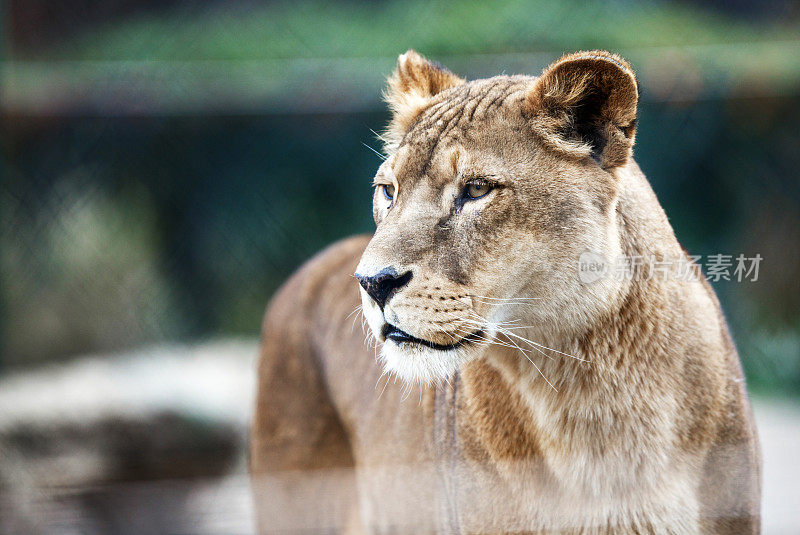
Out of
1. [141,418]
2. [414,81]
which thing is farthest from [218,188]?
[414,81]

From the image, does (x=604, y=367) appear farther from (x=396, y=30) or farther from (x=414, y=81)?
(x=396, y=30)

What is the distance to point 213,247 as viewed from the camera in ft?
8.29

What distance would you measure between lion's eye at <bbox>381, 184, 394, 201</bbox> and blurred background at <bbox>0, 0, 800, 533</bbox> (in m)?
0.68

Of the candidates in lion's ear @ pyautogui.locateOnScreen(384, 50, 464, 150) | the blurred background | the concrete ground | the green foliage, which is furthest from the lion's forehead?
the concrete ground

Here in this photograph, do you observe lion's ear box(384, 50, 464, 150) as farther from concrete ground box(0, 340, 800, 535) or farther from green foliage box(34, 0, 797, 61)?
concrete ground box(0, 340, 800, 535)

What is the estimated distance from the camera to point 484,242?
3.65 feet

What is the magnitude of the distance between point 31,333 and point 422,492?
202 cm

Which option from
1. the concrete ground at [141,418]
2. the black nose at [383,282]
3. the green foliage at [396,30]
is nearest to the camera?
the black nose at [383,282]

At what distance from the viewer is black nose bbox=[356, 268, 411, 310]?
3.52 ft

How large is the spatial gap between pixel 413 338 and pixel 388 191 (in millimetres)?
293

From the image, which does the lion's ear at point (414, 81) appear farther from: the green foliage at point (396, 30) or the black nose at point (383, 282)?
the green foliage at point (396, 30)

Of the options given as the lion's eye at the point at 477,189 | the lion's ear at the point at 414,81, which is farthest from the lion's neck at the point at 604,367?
the lion's ear at the point at 414,81

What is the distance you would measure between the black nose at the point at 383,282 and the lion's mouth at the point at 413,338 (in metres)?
0.05

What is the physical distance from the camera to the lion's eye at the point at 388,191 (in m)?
1.28
